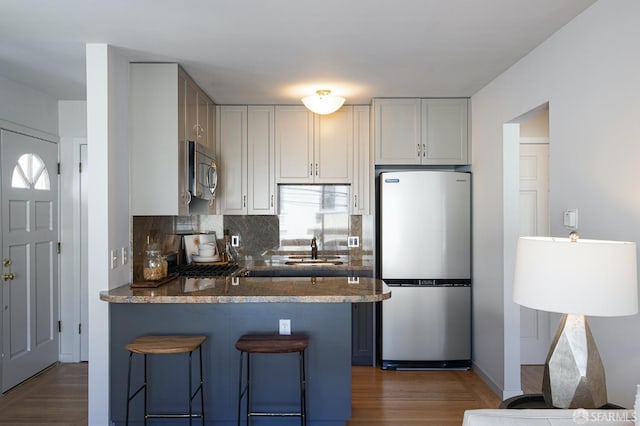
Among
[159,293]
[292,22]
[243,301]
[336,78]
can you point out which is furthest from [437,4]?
[159,293]

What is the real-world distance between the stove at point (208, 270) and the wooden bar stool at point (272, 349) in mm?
972

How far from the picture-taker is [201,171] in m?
3.44

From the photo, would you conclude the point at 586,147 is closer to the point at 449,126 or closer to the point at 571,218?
the point at 571,218

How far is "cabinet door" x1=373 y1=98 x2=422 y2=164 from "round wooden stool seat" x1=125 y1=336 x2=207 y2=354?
2352mm

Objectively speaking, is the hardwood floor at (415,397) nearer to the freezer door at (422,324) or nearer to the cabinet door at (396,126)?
the freezer door at (422,324)

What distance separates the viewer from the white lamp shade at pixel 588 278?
155 centimetres

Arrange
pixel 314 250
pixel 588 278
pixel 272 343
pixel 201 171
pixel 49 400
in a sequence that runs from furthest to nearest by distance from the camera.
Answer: pixel 314 250, pixel 201 171, pixel 49 400, pixel 272 343, pixel 588 278

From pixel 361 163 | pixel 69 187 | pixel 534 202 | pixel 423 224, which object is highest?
pixel 361 163

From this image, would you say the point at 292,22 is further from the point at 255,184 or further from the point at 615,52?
the point at 255,184

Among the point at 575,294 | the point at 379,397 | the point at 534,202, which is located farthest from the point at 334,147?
the point at 575,294

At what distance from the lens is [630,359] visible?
2.00 m

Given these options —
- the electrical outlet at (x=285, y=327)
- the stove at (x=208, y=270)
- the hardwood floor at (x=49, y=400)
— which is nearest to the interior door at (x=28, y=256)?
the hardwood floor at (x=49, y=400)

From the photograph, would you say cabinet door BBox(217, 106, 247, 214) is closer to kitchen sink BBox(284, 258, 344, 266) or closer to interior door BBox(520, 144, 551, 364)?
kitchen sink BBox(284, 258, 344, 266)

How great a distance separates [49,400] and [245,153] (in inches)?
98.9
